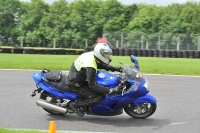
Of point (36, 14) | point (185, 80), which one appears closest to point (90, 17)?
point (36, 14)

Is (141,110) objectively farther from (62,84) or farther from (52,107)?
(52,107)

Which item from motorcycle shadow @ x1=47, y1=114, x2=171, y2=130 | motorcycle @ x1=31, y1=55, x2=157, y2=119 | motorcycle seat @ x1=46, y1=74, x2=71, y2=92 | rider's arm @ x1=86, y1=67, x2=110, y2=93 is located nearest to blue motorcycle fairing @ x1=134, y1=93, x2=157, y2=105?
motorcycle @ x1=31, y1=55, x2=157, y2=119

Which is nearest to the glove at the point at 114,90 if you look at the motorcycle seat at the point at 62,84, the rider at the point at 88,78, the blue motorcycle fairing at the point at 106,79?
the rider at the point at 88,78

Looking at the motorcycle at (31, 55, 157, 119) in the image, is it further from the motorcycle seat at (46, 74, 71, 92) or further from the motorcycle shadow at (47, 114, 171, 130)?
the motorcycle shadow at (47, 114, 171, 130)

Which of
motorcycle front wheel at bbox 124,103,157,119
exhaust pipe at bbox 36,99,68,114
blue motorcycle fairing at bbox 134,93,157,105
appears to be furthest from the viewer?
motorcycle front wheel at bbox 124,103,157,119

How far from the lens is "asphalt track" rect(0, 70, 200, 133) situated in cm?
718

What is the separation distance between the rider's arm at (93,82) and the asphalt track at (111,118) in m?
0.67

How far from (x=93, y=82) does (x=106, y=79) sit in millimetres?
296

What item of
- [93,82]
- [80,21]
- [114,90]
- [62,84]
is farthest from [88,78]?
[80,21]

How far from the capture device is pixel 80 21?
6244 cm

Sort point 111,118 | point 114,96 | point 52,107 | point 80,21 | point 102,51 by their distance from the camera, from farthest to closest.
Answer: point 80,21
point 111,118
point 52,107
point 114,96
point 102,51

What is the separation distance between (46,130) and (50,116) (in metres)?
1.15

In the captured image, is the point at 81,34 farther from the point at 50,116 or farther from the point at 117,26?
the point at 50,116

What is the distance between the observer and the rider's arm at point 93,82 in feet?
23.5
